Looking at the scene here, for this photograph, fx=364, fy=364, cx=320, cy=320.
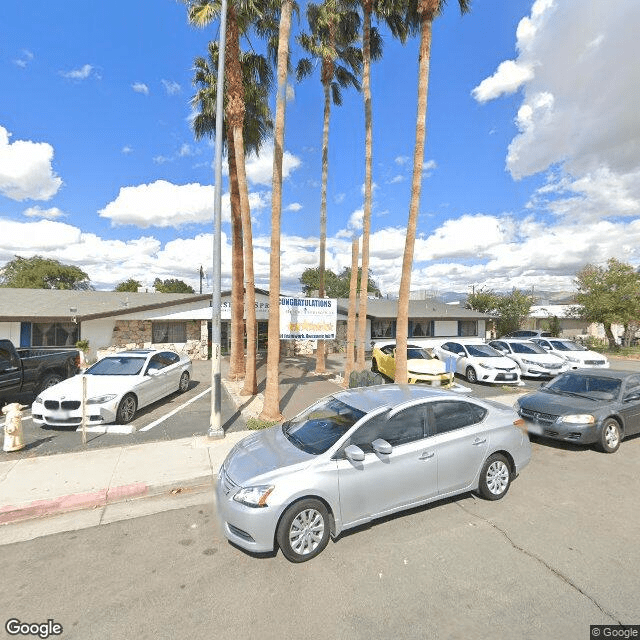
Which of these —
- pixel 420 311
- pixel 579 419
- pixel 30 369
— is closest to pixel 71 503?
pixel 30 369

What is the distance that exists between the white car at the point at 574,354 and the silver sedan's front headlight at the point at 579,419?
10.5 m

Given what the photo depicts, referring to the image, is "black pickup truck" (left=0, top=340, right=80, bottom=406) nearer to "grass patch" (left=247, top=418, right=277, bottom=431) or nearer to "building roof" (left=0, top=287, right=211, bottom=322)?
"grass patch" (left=247, top=418, right=277, bottom=431)

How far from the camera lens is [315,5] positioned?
46.2 ft

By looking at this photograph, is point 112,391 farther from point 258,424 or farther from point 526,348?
point 526,348

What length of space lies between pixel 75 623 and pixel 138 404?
6539 millimetres

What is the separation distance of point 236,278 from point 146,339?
9.59m

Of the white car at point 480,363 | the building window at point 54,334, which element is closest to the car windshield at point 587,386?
the white car at point 480,363

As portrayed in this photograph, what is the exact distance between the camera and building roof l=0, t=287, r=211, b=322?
18328 millimetres

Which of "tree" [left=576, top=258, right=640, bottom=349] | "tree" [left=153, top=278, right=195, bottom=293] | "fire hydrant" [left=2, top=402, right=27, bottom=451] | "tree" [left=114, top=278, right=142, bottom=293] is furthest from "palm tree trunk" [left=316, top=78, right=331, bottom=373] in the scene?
"tree" [left=153, top=278, right=195, bottom=293]

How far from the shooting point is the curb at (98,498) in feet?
15.7

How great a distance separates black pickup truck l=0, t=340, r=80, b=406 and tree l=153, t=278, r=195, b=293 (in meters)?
58.9

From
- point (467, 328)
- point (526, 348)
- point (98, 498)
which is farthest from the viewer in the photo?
point (467, 328)

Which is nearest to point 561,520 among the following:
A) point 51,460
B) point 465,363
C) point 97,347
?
point 51,460

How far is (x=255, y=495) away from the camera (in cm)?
366
